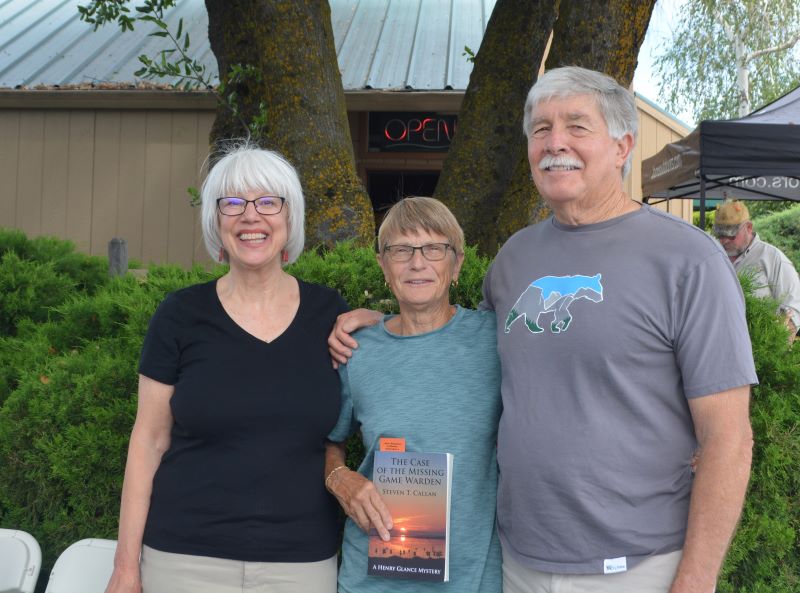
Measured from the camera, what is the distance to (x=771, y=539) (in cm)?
287

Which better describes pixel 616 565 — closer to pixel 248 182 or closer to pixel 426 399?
pixel 426 399

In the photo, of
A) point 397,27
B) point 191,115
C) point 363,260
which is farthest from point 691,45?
point 363,260

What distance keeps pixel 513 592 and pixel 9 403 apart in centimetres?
263

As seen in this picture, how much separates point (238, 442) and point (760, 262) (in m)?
4.14

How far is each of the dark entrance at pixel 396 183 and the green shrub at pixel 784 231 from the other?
836 cm

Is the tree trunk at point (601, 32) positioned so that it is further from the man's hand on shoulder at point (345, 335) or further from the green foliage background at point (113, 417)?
the man's hand on shoulder at point (345, 335)

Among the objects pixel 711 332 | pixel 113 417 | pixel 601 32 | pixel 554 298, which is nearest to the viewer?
pixel 711 332

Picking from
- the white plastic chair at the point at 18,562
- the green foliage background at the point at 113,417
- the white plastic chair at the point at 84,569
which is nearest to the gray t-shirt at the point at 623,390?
the green foliage background at the point at 113,417

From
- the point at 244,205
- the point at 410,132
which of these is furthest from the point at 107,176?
the point at 244,205

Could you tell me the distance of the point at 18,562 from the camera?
2908 millimetres

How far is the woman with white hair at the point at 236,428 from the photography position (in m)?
2.21

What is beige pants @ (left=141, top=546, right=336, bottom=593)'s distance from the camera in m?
2.20

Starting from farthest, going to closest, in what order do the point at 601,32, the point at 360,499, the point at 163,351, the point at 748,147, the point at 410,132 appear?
the point at 410,132, the point at 748,147, the point at 601,32, the point at 163,351, the point at 360,499

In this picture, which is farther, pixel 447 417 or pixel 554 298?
pixel 447 417
